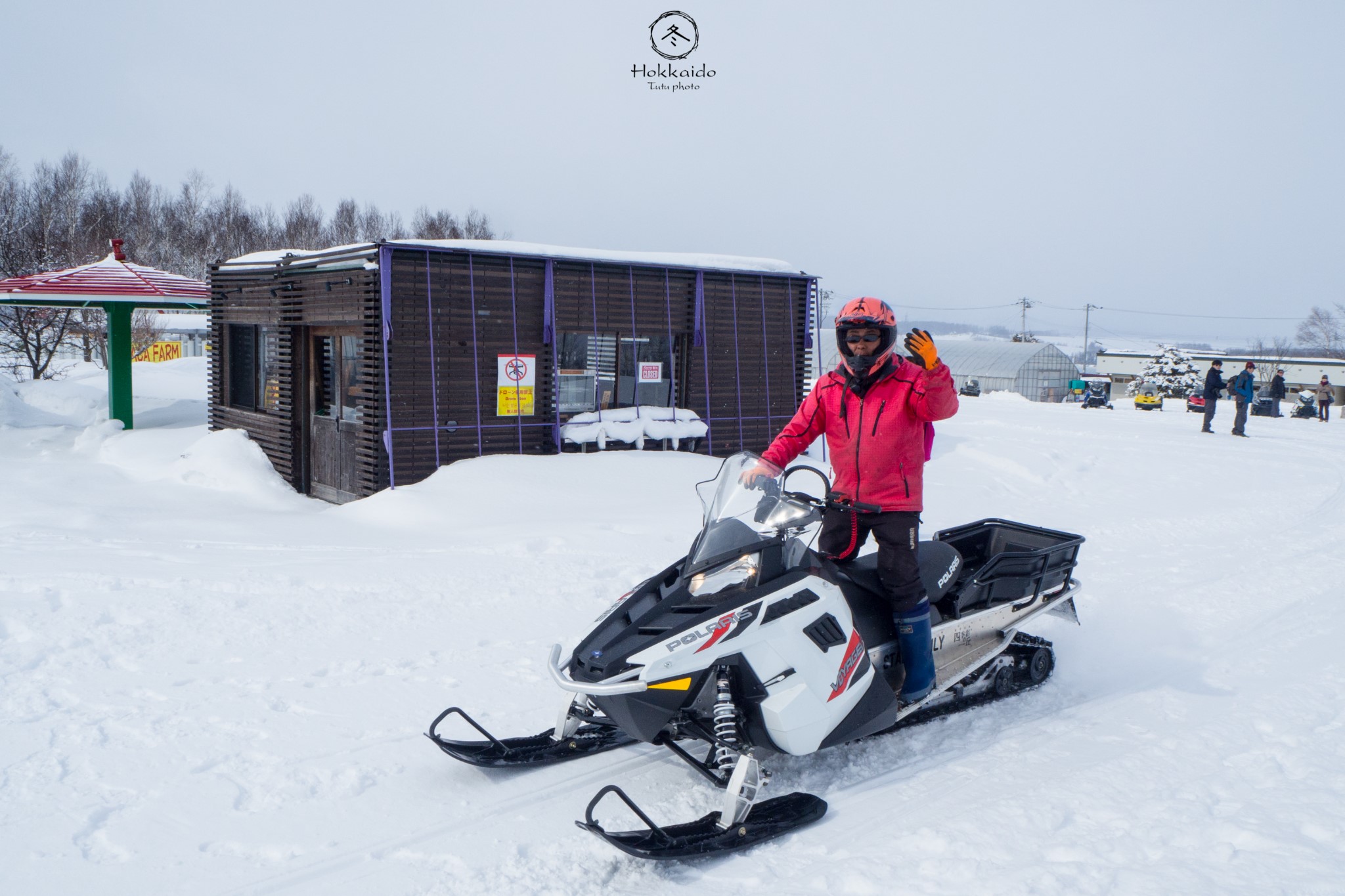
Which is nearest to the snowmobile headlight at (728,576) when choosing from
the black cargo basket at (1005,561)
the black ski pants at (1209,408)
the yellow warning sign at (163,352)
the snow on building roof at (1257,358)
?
the black cargo basket at (1005,561)

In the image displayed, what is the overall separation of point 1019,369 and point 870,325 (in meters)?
62.5

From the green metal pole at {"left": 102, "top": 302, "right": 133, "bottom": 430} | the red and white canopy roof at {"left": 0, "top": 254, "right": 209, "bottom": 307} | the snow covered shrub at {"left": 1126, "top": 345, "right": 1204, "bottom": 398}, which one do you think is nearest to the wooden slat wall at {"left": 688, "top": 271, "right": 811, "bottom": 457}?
the red and white canopy roof at {"left": 0, "top": 254, "right": 209, "bottom": 307}

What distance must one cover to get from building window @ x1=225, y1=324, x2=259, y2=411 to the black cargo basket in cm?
1092

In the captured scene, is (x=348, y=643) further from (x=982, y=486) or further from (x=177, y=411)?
(x=177, y=411)

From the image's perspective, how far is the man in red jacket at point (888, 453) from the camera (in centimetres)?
374

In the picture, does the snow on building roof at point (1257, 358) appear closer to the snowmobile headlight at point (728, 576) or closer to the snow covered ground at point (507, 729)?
the snow covered ground at point (507, 729)

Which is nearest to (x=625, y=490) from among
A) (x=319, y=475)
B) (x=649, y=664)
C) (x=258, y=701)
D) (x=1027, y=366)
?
(x=319, y=475)

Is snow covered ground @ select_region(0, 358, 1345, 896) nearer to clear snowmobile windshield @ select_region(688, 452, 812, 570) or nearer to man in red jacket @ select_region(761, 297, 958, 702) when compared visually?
man in red jacket @ select_region(761, 297, 958, 702)

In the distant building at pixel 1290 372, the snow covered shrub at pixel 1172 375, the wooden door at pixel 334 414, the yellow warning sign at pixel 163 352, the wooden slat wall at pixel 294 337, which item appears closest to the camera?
the wooden slat wall at pixel 294 337

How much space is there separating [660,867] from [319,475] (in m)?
9.37

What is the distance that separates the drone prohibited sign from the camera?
1027 cm

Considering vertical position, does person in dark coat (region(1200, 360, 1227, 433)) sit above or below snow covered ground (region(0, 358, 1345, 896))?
above

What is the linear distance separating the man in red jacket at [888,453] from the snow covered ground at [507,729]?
1.92ft

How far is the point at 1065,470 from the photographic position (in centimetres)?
1257
